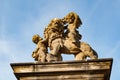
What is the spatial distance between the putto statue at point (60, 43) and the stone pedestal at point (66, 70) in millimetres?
587

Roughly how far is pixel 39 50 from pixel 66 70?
1353 mm

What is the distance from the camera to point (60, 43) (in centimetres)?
980

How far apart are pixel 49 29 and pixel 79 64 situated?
1.78 meters

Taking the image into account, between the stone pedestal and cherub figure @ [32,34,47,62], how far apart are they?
62 cm

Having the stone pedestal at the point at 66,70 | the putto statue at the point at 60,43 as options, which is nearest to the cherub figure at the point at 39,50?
the putto statue at the point at 60,43

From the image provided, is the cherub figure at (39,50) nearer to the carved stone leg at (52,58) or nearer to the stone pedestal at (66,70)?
the carved stone leg at (52,58)

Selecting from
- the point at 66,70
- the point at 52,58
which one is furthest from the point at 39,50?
the point at 66,70

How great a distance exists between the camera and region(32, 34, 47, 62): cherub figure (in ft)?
31.4

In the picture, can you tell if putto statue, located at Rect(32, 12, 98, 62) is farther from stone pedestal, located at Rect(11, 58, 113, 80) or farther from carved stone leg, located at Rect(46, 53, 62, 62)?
stone pedestal, located at Rect(11, 58, 113, 80)

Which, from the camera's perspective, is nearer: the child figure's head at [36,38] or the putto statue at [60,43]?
the putto statue at [60,43]

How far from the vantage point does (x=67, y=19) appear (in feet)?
34.5

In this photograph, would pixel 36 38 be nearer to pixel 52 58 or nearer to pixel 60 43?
pixel 60 43

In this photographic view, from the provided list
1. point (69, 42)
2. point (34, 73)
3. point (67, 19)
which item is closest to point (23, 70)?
point (34, 73)

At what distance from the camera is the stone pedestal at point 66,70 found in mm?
8680
